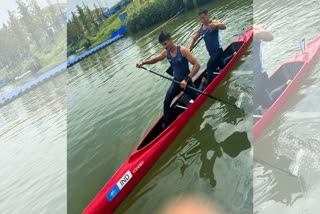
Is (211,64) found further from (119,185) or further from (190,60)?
(119,185)

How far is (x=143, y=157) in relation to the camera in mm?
8641

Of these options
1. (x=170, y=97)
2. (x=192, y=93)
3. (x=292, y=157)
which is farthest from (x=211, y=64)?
(x=292, y=157)

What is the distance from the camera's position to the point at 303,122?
7.78 meters

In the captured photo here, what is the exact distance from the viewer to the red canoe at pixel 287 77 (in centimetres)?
811

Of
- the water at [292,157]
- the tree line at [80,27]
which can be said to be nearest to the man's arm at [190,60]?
the water at [292,157]

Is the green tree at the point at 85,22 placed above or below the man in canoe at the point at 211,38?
below

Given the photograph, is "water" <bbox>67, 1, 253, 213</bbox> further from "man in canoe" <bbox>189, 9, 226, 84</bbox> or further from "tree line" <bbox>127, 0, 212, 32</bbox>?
"tree line" <bbox>127, 0, 212, 32</bbox>

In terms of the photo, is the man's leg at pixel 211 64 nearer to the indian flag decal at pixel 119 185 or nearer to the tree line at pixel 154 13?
the indian flag decal at pixel 119 185

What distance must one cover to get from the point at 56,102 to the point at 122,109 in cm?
1054

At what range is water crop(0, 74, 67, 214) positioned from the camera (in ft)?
34.0

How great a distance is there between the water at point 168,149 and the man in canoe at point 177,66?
0.79 metres

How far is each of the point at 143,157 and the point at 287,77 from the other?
198 inches

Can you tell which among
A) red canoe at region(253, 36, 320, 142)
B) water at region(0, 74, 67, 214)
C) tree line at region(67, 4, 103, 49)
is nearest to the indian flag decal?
water at region(0, 74, 67, 214)

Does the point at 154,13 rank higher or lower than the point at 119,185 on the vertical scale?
lower
